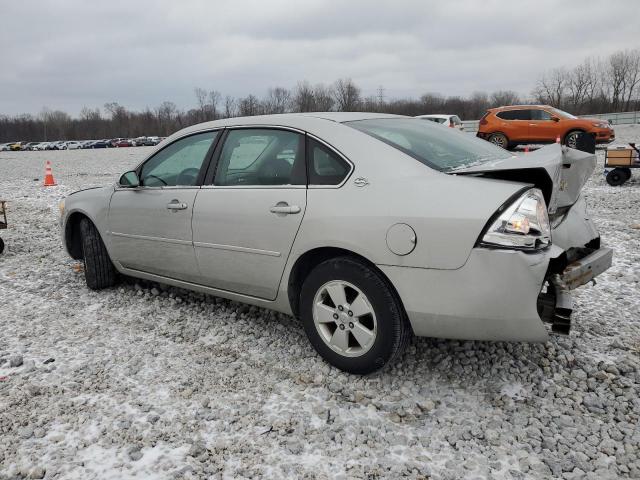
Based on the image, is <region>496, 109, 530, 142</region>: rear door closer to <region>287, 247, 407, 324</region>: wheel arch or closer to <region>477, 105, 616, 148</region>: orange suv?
<region>477, 105, 616, 148</region>: orange suv

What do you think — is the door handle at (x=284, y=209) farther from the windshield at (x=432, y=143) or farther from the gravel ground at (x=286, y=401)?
the gravel ground at (x=286, y=401)

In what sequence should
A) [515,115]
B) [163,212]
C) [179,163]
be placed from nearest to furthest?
1. [163,212]
2. [179,163]
3. [515,115]

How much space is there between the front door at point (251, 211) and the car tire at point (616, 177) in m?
9.34

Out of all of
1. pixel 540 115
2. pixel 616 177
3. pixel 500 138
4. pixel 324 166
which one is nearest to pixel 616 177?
pixel 616 177

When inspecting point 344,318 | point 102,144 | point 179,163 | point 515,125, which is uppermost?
point 102,144

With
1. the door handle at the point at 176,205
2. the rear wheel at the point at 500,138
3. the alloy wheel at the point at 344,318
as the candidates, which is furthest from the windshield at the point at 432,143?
the rear wheel at the point at 500,138

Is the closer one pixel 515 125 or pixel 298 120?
pixel 298 120

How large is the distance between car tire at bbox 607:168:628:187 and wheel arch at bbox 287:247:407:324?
945 centimetres

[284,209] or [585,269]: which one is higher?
[284,209]

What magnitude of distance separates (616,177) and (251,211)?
9.60 metres

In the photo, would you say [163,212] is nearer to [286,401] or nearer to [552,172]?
[286,401]

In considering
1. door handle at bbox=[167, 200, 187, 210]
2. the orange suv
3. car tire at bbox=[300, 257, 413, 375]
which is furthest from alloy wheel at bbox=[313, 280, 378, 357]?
the orange suv

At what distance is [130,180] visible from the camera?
13.9ft

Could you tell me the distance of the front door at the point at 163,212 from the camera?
12.4 ft
